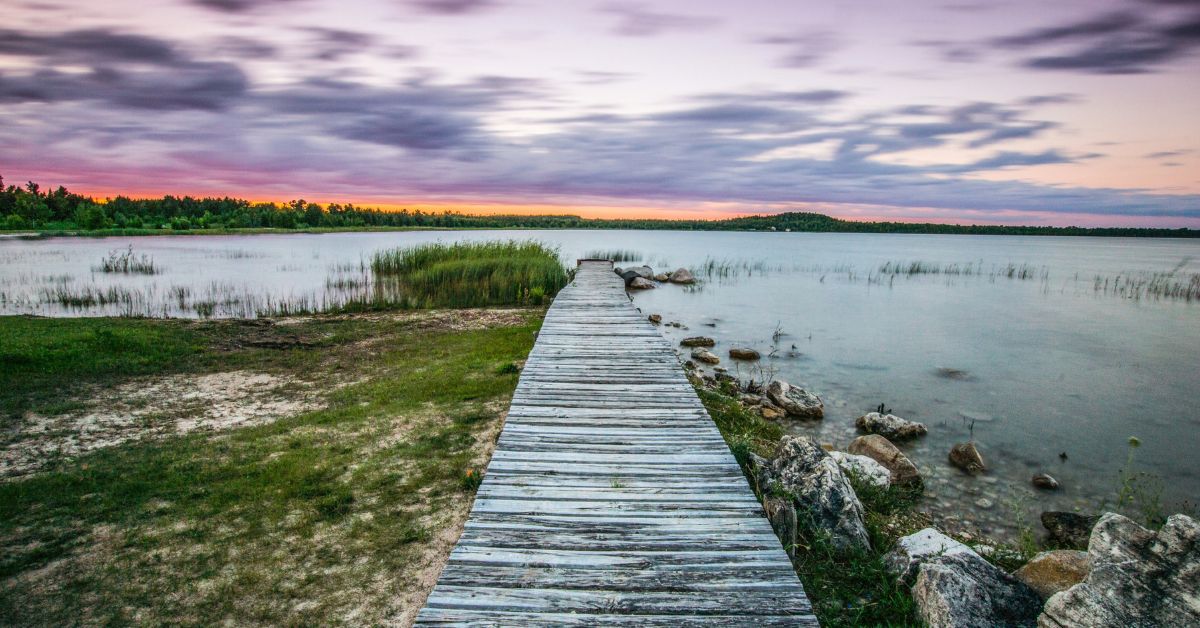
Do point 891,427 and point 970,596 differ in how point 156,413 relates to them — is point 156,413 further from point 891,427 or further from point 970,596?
point 891,427

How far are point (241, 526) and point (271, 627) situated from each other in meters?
1.42

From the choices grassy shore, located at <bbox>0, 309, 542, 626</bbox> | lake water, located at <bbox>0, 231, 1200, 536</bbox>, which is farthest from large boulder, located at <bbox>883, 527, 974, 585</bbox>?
grassy shore, located at <bbox>0, 309, 542, 626</bbox>

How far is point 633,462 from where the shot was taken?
4.29 meters

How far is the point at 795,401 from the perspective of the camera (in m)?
8.95

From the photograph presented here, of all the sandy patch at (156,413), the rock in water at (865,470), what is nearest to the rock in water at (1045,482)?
the rock in water at (865,470)

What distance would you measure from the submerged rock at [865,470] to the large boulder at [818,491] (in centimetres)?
108

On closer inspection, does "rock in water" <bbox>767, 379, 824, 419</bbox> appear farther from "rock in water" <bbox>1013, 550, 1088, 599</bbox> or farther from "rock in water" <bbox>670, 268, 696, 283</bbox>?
"rock in water" <bbox>670, 268, 696, 283</bbox>

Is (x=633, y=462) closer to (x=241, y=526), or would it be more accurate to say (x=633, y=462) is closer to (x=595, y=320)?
(x=241, y=526)

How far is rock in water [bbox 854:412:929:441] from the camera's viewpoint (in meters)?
8.05

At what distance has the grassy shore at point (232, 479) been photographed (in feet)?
12.1

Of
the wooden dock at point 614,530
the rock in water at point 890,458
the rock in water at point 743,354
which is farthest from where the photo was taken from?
the rock in water at point 743,354

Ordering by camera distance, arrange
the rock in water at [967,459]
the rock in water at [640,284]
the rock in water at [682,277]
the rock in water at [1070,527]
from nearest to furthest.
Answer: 1. the rock in water at [1070,527]
2. the rock in water at [967,459]
3. the rock in water at [640,284]
4. the rock in water at [682,277]

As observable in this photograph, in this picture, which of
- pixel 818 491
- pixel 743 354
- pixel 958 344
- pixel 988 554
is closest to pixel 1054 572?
pixel 988 554

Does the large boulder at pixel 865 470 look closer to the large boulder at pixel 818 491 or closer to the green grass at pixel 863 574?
the green grass at pixel 863 574
